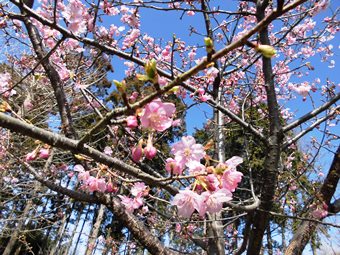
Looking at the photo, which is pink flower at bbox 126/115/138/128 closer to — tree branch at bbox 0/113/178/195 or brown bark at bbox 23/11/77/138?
tree branch at bbox 0/113/178/195

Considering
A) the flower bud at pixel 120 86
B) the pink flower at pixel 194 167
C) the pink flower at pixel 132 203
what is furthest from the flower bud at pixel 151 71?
the pink flower at pixel 132 203

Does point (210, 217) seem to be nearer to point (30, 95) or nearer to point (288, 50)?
point (288, 50)

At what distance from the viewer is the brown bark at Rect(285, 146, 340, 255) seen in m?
3.09

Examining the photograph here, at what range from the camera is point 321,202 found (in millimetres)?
3078

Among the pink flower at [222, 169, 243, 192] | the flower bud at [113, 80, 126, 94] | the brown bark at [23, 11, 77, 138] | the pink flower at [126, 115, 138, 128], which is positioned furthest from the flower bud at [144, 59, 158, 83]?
the brown bark at [23, 11, 77, 138]

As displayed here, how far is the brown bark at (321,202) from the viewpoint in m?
3.09

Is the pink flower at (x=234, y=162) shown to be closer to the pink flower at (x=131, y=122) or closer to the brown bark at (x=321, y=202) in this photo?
the pink flower at (x=131, y=122)

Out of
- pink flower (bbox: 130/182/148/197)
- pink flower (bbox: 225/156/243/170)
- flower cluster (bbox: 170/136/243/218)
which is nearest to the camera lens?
flower cluster (bbox: 170/136/243/218)

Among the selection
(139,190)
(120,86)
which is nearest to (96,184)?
(139,190)

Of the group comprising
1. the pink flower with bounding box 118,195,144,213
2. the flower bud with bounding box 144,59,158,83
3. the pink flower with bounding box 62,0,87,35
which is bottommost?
the flower bud with bounding box 144,59,158,83

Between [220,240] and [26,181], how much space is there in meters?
5.56

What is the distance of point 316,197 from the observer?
303cm

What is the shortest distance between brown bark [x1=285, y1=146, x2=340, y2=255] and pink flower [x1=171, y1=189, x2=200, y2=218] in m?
2.07

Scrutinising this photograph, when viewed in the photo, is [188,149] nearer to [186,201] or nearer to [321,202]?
[186,201]
